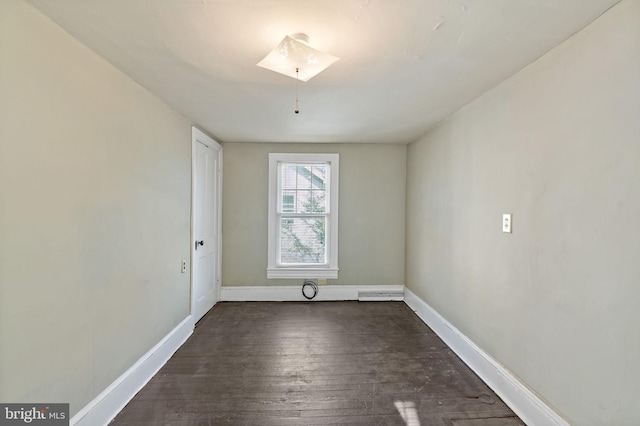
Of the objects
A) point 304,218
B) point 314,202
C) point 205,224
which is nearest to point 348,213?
point 314,202

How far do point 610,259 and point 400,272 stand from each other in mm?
2828

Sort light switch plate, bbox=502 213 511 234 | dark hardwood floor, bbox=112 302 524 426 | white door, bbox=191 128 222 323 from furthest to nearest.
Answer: white door, bbox=191 128 222 323, light switch plate, bbox=502 213 511 234, dark hardwood floor, bbox=112 302 524 426

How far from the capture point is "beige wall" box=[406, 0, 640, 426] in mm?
1214

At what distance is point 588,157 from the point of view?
4.50 ft

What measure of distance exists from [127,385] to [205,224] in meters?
1.81

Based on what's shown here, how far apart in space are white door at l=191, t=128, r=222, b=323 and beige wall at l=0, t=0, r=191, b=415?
731 mm

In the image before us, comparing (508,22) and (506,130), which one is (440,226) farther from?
(508,22)

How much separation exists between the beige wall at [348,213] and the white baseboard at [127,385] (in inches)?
55.7

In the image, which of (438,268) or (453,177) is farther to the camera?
(438,268)

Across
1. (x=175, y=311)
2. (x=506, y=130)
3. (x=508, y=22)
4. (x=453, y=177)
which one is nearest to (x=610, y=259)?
(x=506, y=130)

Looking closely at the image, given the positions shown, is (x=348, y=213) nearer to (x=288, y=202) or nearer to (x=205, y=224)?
(x=288, y=202)

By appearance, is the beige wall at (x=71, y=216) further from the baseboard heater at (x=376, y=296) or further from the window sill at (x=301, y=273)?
the baseboard heater at (x=376, y=296)

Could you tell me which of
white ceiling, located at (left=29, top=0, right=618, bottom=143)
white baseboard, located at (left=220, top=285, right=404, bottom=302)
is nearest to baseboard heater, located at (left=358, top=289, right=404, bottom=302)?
white baseboard, located at (left=220, top=285, right=404, bottom=302)

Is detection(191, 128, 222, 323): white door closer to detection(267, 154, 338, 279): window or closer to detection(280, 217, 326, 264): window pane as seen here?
detection(267, 154, 338, 279): window
